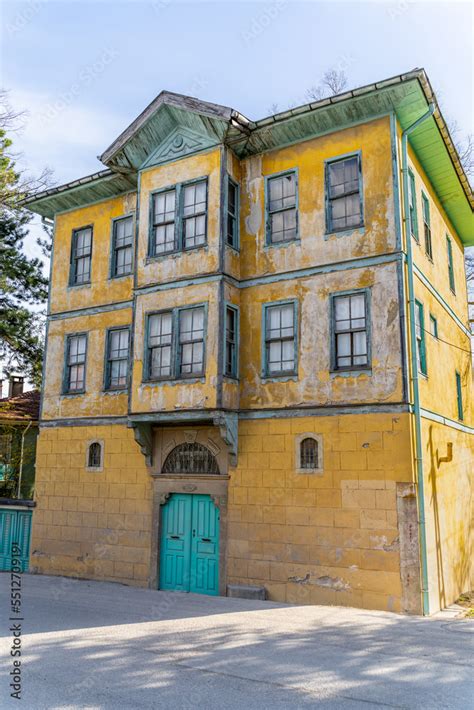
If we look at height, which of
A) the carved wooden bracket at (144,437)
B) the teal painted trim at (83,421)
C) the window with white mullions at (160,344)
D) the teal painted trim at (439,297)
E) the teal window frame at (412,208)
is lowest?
the carved wooden bracket at (144,437)

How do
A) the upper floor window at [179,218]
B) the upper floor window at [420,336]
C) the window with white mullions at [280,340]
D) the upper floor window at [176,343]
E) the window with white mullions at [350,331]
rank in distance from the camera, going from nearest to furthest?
the window with white mullions at [350,331]
the upper floor window at [420,336]
the window with white mullions at [280,340]
the upper floor window at [176,343]
the upper floor window at [179,218]

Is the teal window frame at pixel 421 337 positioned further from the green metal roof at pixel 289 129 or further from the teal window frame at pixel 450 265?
the teal window frame at pixel 450 265

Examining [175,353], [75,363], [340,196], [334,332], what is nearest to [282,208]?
Answer: [340,196]

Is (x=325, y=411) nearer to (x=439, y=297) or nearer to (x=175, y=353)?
(x=175, y=353)

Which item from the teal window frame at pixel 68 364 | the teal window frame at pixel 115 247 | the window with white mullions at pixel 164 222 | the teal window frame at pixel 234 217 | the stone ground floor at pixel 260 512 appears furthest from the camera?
the teal window frame at pixel 68 364

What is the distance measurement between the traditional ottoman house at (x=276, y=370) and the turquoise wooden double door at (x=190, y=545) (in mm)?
50

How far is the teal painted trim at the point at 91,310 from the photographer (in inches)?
637

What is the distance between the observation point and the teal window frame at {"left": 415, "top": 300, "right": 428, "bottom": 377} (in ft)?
41.8

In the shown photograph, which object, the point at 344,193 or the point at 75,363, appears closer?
the point at 344,193

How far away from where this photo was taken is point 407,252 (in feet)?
40.6

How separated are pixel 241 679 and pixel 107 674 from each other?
1677 mm

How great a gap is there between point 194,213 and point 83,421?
20.9 feet

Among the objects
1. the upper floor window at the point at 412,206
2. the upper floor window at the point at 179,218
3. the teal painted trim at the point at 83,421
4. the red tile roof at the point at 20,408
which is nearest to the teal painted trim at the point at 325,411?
the teal painted trim at the point at 83,421

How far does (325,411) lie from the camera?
12.4 metres
